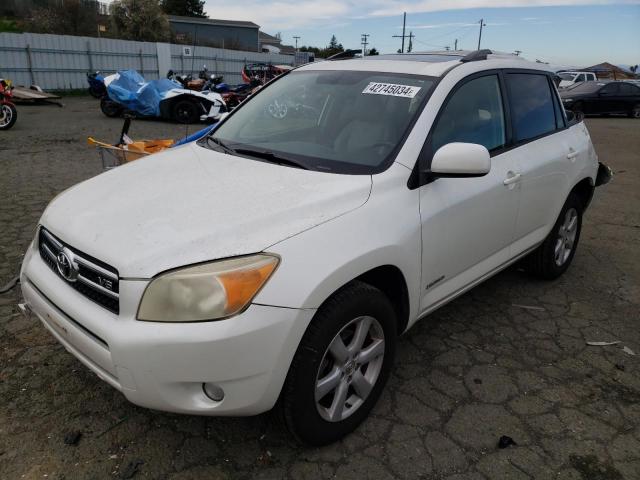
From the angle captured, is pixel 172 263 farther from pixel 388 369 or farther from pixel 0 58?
pixel 0 58

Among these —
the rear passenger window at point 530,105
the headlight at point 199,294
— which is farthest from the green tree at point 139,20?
the headlight at point 199,294

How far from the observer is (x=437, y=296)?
9.46 feet

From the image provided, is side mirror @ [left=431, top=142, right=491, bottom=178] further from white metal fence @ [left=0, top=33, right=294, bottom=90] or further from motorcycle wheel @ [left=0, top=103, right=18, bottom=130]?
white metal fence @ [left=0, top=33, right=294, bottom=90]

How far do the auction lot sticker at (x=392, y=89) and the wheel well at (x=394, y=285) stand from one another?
Result: 104 centimetres

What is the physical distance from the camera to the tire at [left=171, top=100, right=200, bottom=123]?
13.1 meters

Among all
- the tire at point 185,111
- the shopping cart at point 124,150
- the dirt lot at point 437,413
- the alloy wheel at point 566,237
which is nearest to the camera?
the dirt lot at point 437,413

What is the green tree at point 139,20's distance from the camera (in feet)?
118

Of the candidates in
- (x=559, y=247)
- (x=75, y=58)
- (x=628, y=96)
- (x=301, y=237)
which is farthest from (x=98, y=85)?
(x=628, y=96)

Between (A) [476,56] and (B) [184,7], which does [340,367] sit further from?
(B) [184,7]

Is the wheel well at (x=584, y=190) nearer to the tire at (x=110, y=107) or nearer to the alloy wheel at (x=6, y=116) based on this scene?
the alloy wheel at (x=6, y=116)

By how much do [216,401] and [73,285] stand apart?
828 mm

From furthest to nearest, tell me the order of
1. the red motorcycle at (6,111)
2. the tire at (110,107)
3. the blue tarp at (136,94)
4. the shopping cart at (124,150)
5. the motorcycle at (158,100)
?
the tire at (110,107) < the blue tarp at (136,94) < the motorcycle at (158,100) < the red motorcycle at (6,111) < the shopping cart at (124,150)

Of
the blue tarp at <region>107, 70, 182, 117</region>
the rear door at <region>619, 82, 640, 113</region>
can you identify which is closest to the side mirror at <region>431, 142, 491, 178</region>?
the blue tarp at <region>107, 70, 182, 117</region>

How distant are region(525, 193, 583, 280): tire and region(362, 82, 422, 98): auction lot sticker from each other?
1940 millimetres
